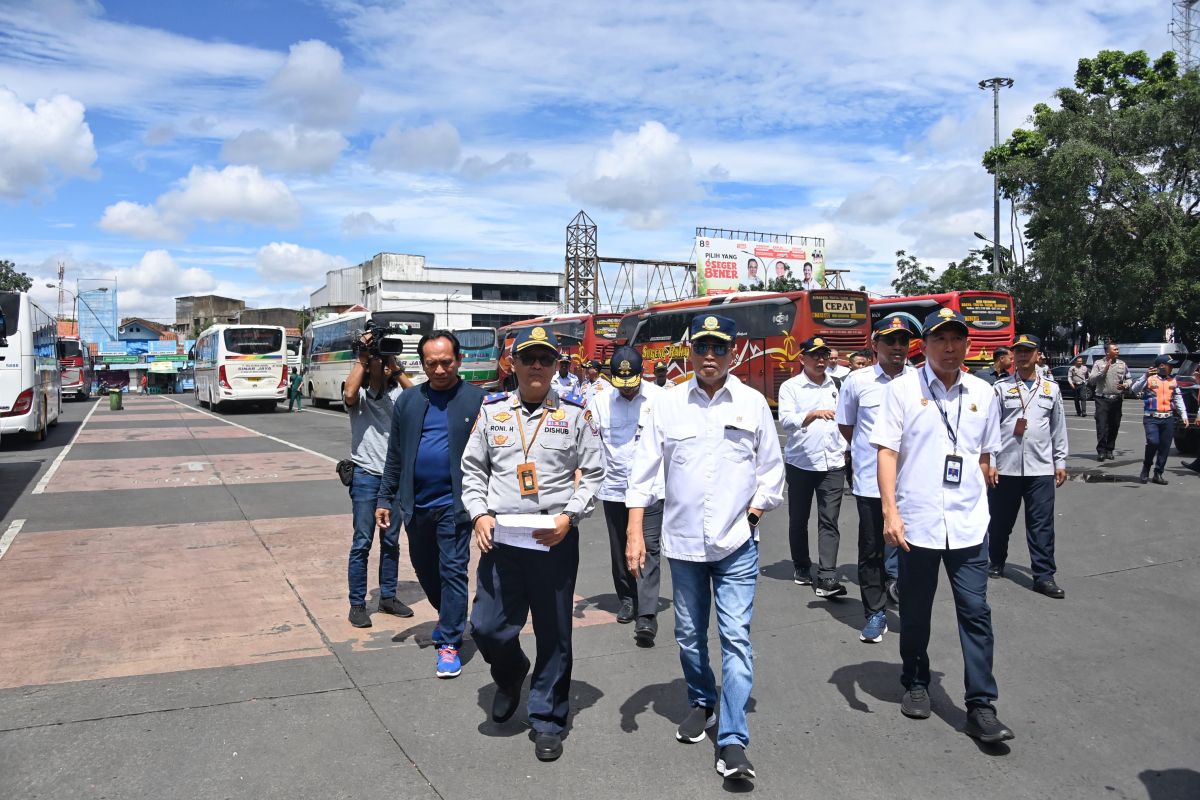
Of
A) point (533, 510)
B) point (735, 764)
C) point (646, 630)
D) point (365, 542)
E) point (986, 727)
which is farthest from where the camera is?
point (365, 542)

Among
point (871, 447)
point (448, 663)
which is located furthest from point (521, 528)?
point (871, 447)

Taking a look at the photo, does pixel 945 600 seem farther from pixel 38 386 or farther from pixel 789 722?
pixel 38 386

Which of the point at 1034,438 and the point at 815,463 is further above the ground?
the point at 1034,438

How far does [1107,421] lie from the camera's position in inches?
559

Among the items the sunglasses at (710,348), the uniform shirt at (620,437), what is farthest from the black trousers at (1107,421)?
the sunglasses at (710,348)

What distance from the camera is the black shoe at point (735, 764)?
3627 mm

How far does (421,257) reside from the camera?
249ft

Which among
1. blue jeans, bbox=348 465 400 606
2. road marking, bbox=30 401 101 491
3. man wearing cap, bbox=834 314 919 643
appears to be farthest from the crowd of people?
road marking, bbox=30 401 101 491

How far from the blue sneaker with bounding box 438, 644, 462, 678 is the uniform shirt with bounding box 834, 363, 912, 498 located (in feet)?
9.11

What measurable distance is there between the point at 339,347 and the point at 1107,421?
24.5m

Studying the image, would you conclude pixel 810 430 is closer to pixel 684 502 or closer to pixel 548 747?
pixel 684 502

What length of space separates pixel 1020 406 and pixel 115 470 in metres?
12.9

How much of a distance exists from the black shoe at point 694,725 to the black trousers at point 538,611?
0.53 metres

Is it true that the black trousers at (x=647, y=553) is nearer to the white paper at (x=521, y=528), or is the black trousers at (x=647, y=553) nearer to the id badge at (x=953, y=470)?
the white paper at (x=521, y=528)
